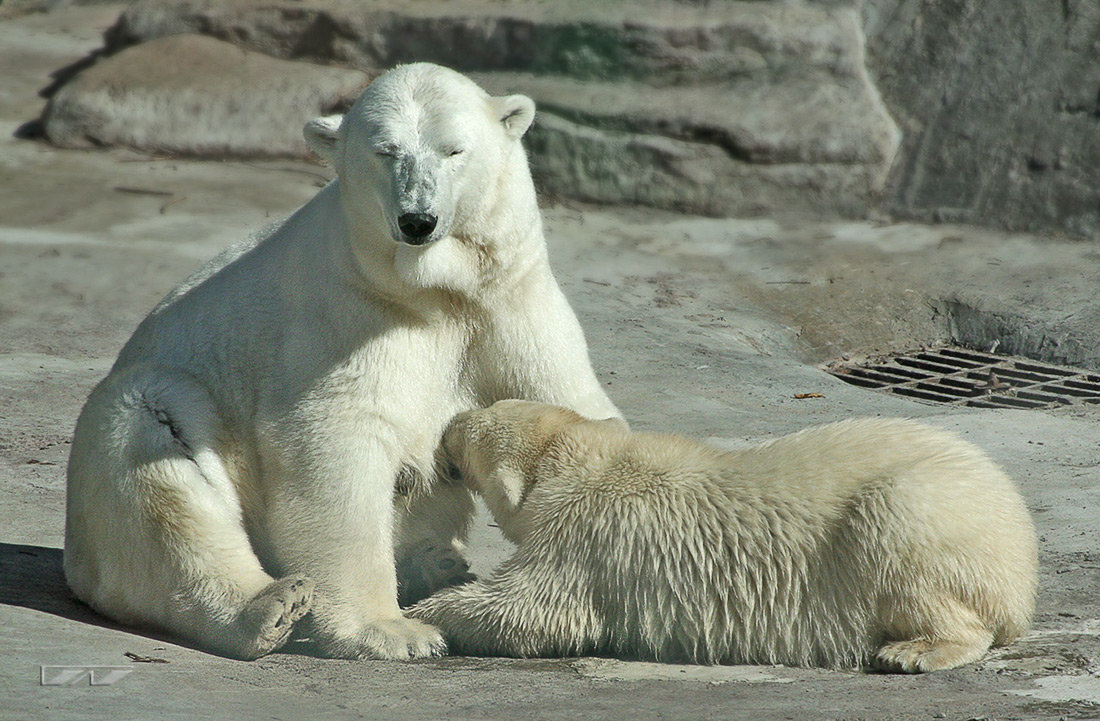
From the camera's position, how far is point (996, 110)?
884cm

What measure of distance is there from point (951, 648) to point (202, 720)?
1801 mm

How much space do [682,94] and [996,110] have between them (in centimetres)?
206

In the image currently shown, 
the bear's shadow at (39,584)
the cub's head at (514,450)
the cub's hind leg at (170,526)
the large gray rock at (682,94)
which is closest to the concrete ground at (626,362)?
the bear's shadow at (39,584)

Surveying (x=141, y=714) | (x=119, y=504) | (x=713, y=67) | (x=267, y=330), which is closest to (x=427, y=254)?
(x=267, y=330)

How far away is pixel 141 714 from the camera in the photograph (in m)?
2.92

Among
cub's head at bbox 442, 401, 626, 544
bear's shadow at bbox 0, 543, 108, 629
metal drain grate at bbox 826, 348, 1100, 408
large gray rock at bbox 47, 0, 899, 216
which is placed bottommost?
bear's shadow at bbox 0, 543, 108, 629

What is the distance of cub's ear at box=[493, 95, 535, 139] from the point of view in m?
3.81

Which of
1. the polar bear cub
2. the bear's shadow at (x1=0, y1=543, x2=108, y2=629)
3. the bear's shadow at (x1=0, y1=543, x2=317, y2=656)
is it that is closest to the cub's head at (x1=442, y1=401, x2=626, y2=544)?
the polar bear cub

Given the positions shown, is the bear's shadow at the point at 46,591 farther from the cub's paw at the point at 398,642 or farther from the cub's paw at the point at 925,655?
the cub's paw at the point at 925,655

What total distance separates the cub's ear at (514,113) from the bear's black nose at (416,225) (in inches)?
21.0

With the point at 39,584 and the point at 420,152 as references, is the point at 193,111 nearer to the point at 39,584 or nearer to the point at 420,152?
the point at 39,584

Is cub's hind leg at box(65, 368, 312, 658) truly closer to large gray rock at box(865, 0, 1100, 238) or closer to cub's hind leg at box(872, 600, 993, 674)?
cub's hind leg at box(872, 600, 993, 674)

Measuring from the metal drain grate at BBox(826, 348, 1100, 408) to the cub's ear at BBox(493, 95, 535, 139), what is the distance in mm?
3293

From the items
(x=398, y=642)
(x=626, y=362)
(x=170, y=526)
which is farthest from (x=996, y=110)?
(x=170, y=526)
